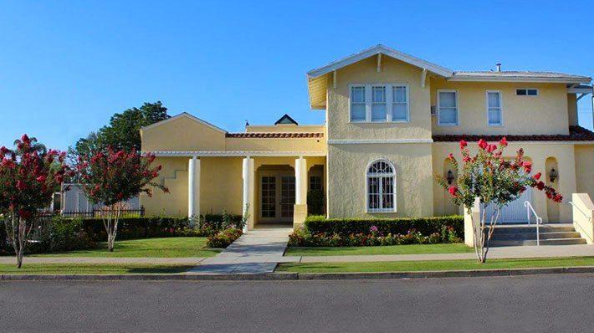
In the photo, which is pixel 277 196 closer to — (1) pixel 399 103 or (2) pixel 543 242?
(1) pixel 399 103

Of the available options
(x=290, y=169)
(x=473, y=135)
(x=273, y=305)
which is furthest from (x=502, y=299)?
(x=290, y=169)

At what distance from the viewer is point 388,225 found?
695 inches

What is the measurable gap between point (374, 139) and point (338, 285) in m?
9.11

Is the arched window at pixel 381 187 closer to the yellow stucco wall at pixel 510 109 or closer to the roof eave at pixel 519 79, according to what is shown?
the yellow stucco wall at pixel 510 109

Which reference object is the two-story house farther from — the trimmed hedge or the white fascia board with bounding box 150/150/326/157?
the trimmed hedge

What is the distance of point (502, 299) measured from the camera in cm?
878

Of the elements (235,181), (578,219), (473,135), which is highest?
(473,135)

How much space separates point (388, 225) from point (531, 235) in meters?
4.75

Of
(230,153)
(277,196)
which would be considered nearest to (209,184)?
(230,153)

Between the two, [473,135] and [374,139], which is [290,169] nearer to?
[374,139]

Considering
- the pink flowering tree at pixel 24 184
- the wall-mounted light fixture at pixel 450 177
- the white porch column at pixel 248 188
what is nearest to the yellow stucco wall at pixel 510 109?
the wall-mounted light fixture at pixel 450 177

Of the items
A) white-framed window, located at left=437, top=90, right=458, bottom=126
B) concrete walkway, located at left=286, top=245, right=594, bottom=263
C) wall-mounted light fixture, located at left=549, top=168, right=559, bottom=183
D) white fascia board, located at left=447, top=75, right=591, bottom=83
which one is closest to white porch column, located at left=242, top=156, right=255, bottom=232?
concrete walkway, located at left=286, top=245, right=594, bottom=263

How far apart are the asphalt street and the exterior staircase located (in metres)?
5.51

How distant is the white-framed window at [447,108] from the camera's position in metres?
20.3
